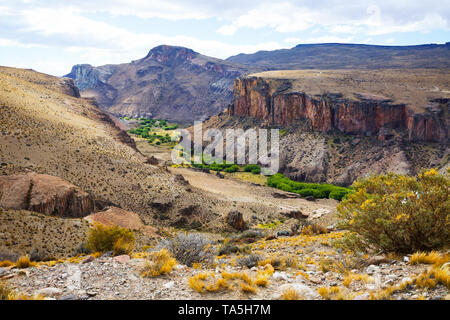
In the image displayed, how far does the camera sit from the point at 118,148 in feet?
126

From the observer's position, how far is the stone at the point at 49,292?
24.0 feet

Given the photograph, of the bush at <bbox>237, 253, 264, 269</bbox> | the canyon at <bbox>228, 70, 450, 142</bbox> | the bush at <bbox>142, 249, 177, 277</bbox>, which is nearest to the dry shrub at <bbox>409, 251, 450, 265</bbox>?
the bush at <bbox>237, 253, 264, 269</bbox>

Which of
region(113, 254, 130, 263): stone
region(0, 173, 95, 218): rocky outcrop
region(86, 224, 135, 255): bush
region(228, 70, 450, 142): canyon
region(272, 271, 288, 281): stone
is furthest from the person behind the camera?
region(228, 70, 450, 142): canyon

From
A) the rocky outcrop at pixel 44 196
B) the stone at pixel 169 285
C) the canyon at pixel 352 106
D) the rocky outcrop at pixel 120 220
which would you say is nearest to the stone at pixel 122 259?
the stone at pixel 169 285

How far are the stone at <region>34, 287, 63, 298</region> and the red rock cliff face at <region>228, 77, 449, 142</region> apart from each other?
68830 millimetres

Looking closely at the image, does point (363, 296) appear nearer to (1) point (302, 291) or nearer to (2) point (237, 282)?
(1) point (302, 291)

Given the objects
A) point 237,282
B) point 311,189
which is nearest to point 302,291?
point 237,282

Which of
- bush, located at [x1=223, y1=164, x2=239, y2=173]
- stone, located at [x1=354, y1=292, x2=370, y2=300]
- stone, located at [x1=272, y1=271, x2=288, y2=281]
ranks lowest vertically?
bush, located at [x1=223, y1=164, x2=239, y2=173]

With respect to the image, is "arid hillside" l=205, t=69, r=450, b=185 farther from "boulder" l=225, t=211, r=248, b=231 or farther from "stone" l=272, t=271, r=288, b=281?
"stone" l=272, t=271, r=288, b=281

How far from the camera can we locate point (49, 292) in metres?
7.43

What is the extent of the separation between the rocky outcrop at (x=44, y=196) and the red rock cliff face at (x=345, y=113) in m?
61.6

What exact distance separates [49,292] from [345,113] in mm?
71281

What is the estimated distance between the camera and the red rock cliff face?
201 feet

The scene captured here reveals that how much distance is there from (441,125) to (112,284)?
70392 mm
